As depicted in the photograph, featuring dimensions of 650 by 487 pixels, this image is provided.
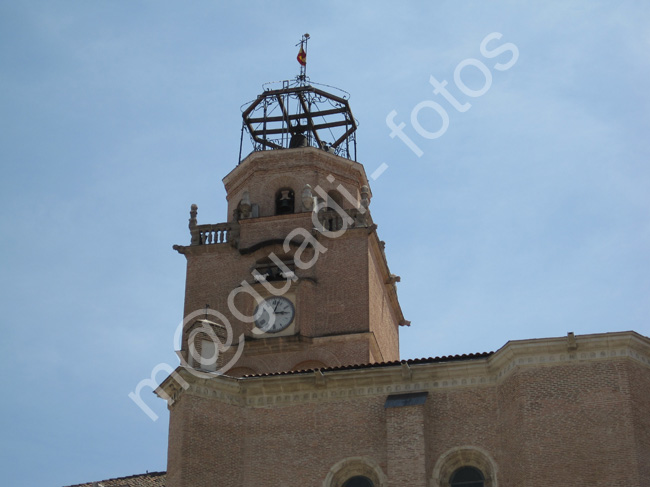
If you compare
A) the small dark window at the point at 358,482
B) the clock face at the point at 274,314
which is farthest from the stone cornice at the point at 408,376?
the clock face at the point at 274,314

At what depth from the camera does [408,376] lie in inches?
1193

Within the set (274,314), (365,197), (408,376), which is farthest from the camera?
(365,197)

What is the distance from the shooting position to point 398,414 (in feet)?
97.2

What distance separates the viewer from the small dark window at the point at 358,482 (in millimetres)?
29484

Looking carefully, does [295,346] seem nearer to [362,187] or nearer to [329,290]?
[329,290]

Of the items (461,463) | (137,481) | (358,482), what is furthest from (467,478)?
(137,481)

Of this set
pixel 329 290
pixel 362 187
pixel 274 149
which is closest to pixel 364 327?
pixel 329 290

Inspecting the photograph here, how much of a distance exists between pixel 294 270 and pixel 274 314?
5.47 ft

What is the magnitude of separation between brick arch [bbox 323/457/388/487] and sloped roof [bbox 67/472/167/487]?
7.89 m

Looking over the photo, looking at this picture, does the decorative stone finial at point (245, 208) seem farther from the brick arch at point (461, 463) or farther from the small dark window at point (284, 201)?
the brick arch at point (461, 463)

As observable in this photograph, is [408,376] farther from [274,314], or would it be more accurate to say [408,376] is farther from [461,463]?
[274,314]

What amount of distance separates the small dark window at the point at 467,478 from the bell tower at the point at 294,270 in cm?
905

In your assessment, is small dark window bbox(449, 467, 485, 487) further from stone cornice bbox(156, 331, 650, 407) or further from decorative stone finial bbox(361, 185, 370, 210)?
decorative stone finial bbox(361, 185, 370, 210)

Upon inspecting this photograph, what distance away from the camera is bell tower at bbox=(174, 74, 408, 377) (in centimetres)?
3856
